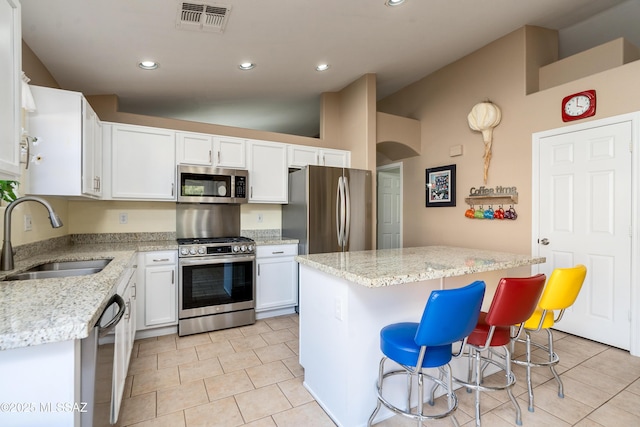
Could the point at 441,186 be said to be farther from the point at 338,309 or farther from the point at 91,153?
the point at 91,153

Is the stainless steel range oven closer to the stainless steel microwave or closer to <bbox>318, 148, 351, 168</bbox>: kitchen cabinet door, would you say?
the stainless steel microwave

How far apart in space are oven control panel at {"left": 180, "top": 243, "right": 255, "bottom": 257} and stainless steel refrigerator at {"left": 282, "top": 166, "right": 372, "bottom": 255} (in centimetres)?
65

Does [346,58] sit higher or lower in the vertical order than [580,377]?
higher

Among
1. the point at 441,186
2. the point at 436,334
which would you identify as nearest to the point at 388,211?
the point at 441,186

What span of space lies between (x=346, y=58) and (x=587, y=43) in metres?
2.86

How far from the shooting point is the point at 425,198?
4555 mm

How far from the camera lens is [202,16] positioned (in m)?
2.44

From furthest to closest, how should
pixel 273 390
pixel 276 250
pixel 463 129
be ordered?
pixel 463 129 < pixel 276 250 < pixel 273 390

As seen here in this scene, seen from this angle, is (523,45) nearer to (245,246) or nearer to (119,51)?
(245,246)

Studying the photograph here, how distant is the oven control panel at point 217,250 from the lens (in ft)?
10.2

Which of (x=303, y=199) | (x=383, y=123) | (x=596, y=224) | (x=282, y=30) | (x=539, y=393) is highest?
(x=282, y=30)

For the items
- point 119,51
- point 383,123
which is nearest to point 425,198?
point 383,123

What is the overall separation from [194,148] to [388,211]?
3506 mm

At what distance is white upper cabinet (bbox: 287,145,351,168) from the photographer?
407cm
